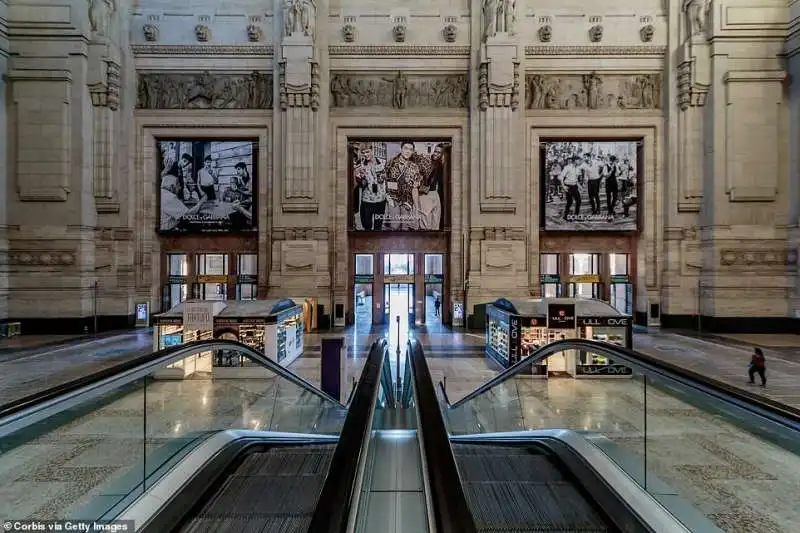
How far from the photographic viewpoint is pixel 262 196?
19.0 m

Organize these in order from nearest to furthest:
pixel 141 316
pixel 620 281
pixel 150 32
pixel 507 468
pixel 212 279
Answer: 1. pixel 507 468
2. pixel 141 316
3. pixel 150 32
4. pixel 212 279
5. pixel 620 281

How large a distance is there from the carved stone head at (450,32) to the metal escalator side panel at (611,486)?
1862 centimetres

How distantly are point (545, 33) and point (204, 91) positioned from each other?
14.7m

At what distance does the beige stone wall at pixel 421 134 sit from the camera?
54.6 feet

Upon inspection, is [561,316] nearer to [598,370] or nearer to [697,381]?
[598,370]

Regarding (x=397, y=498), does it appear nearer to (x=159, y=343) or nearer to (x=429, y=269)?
(x=159, y=343)

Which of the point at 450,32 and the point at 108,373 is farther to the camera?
the point at 450,32

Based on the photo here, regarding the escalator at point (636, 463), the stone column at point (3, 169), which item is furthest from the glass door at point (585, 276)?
the stone column at point (3, 169)

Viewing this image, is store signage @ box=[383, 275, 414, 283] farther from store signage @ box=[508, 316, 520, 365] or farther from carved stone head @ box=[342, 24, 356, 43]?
carved stone head @ box=[342, 24, 356, 43]

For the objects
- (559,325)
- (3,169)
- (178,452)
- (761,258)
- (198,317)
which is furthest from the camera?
(761,258)

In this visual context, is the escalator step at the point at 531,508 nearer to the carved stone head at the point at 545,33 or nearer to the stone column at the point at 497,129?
the stone column at the point at 497,129

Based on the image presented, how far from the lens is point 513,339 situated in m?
11.1

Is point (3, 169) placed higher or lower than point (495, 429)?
higher

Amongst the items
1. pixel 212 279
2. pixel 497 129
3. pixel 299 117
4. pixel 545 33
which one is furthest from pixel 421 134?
pixel 212 279
